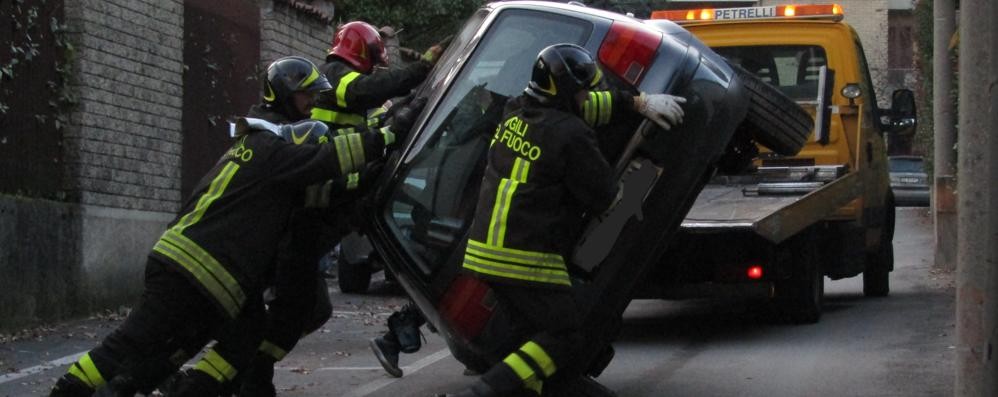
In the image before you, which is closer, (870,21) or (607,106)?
(607,106)

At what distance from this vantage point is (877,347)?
10.1 metres

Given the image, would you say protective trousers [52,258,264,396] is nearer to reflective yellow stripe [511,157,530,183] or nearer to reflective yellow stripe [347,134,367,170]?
reflective yellow stripe [347,134,367,170]

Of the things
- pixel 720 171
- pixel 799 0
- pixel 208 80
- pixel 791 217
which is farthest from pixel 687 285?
pixel 799 0

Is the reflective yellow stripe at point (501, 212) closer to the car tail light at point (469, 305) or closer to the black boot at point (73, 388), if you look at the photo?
the car tail light at point (469, 305)

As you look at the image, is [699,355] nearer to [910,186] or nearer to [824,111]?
[824,111]

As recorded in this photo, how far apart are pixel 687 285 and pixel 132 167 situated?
201 inches

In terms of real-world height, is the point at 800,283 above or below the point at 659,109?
below

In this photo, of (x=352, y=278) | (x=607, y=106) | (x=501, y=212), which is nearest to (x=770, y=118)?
(x=607, y=106)

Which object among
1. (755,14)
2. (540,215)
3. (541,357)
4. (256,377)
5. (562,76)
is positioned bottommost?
(256,377)

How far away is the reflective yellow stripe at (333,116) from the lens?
322 inches

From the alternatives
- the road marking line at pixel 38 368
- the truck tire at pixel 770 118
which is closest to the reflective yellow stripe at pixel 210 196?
the truck tire at pixel 770 118

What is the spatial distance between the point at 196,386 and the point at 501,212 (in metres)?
1.64

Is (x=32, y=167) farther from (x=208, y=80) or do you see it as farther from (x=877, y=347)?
(x=877, y=347)

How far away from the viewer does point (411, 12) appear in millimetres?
26953
